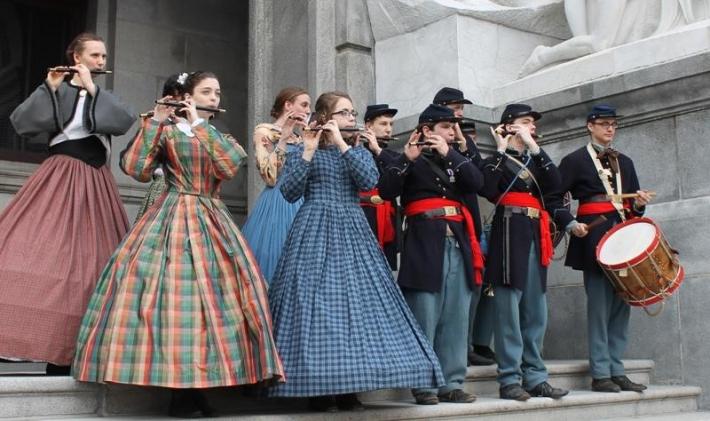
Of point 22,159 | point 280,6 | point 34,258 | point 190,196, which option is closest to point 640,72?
point 280,6

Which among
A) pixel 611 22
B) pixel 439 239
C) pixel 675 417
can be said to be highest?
pixel 611 22

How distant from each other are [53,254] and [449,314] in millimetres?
2291

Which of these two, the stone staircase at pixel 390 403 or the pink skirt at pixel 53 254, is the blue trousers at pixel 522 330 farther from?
the pink skirt at pixel 53 254

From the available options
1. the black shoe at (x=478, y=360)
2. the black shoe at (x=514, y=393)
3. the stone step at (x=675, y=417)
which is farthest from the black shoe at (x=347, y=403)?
the stone step at (x=675, y=417)

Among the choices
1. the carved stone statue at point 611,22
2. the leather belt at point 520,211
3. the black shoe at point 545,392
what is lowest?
the black shoe at point 545,392

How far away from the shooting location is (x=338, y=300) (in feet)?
16.3

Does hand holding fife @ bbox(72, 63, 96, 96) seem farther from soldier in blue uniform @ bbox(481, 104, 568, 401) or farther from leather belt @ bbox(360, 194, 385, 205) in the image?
soldier in blue uniform @ bbox(481, 104, 568, 401)

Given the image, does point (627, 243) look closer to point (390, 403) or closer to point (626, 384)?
point (626, 384)

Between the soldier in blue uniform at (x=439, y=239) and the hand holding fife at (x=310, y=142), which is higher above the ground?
the hand holding fife at (x=310, y=142)

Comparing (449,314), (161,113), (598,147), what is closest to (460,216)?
(449,314)

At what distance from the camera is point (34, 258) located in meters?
4.98

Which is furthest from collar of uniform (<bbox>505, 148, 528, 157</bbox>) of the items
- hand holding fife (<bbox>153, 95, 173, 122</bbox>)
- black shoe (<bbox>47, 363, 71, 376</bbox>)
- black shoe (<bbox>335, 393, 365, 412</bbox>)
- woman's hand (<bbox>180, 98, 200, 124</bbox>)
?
black shoe (<bbox>47, 363, 71, 376</bbox>)

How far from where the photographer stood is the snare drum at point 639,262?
Answer: 20.9 feet

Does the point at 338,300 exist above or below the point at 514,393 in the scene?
above
